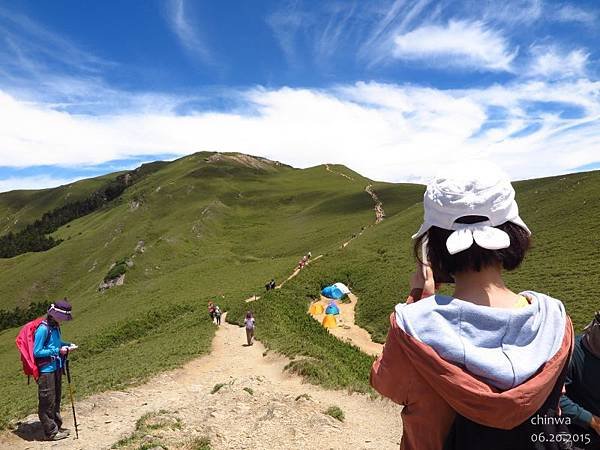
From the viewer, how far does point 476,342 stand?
2391mm

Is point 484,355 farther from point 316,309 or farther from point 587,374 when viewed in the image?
point 316,309

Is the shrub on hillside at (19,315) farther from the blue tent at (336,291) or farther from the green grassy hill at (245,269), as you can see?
the blue tent at (336,291)

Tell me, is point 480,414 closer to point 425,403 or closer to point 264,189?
point 425,403

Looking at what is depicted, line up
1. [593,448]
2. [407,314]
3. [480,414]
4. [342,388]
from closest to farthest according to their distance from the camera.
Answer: [480,414]
[407,314]
[593,448]
[342,388]

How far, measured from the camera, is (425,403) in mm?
2514

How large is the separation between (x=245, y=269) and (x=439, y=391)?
53108mm

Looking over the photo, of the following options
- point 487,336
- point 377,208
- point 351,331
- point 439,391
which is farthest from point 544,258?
point 377,208

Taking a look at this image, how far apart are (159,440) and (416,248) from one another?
8.76m

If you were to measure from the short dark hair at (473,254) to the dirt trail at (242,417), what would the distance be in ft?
27.9

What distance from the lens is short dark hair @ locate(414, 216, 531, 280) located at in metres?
2.59

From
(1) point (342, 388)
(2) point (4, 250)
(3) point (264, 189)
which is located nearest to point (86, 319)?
(1) point (342, 388)

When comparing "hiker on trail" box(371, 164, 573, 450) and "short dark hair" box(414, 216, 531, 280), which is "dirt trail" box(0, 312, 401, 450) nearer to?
"hiker on trail" box(371, 164, 573, 450)

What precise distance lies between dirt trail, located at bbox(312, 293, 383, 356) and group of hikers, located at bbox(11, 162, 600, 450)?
840 inches

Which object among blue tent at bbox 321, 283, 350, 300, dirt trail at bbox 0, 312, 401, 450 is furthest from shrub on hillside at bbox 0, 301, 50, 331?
dirt trail at bbox 0, 312, 401, 450
